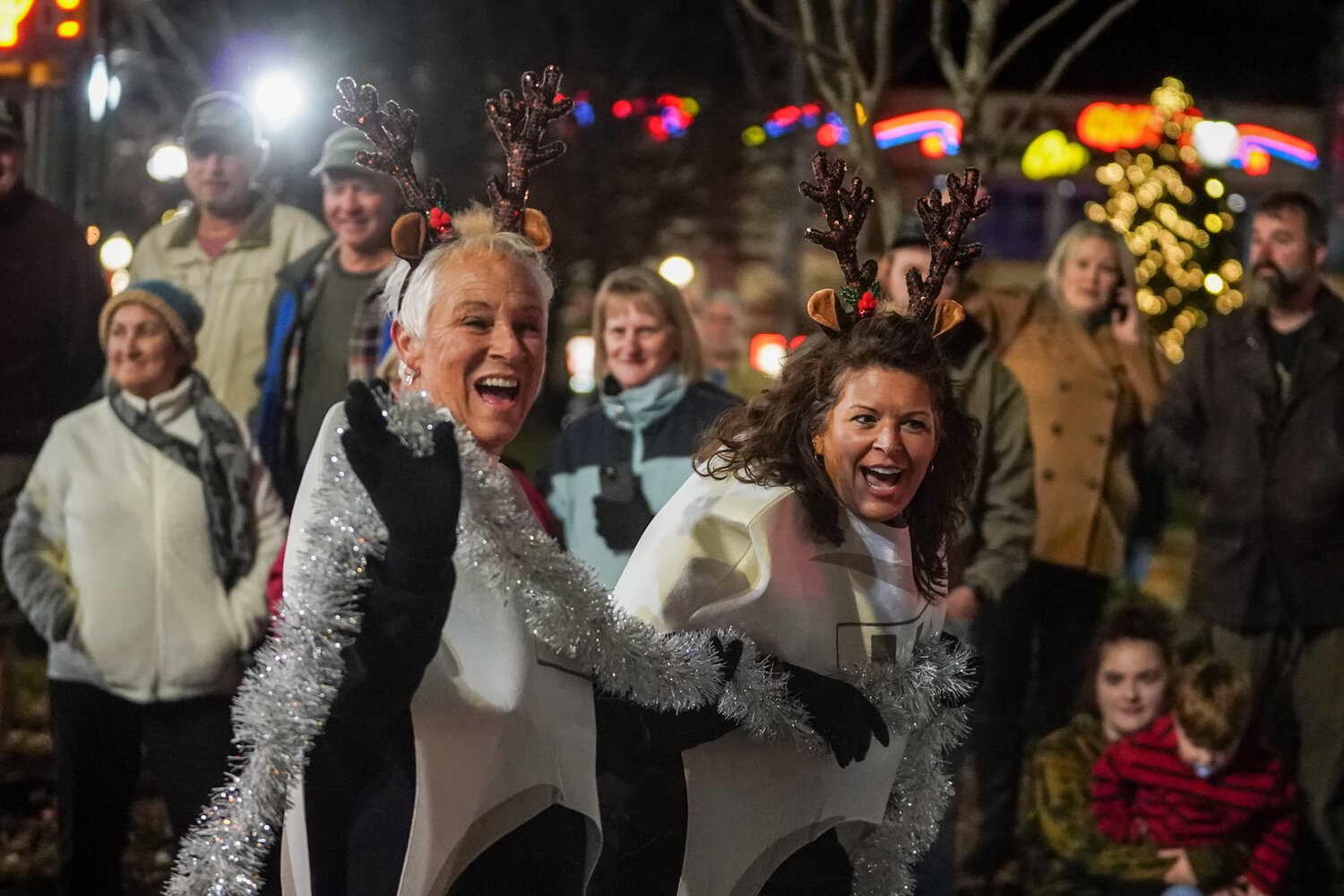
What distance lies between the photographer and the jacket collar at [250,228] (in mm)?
6090

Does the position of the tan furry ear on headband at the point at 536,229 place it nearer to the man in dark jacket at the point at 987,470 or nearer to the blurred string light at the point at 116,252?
the man in dark jacket at the point at 987,470

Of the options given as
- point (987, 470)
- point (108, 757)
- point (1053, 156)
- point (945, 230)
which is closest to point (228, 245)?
point (108, 757)

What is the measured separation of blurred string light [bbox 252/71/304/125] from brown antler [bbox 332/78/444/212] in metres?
11.7

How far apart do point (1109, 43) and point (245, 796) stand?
26936 millimetres

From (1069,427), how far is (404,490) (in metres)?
3.91

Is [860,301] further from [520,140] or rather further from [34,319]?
[34,319]

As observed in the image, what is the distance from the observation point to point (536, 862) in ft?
9.01

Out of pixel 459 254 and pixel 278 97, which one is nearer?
pixel 459 254

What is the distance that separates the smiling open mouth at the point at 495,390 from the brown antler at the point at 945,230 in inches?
31.2

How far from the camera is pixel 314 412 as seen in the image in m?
5.64

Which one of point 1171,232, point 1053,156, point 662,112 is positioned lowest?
point 1171,232

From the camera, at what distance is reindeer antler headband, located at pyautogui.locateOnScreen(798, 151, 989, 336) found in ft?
10.5

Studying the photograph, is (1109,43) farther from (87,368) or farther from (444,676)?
(444,676)

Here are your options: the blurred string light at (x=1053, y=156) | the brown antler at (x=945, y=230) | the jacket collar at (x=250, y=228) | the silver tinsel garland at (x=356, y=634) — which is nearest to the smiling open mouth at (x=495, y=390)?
the silver tinsel garland at (x=356, y=634)
